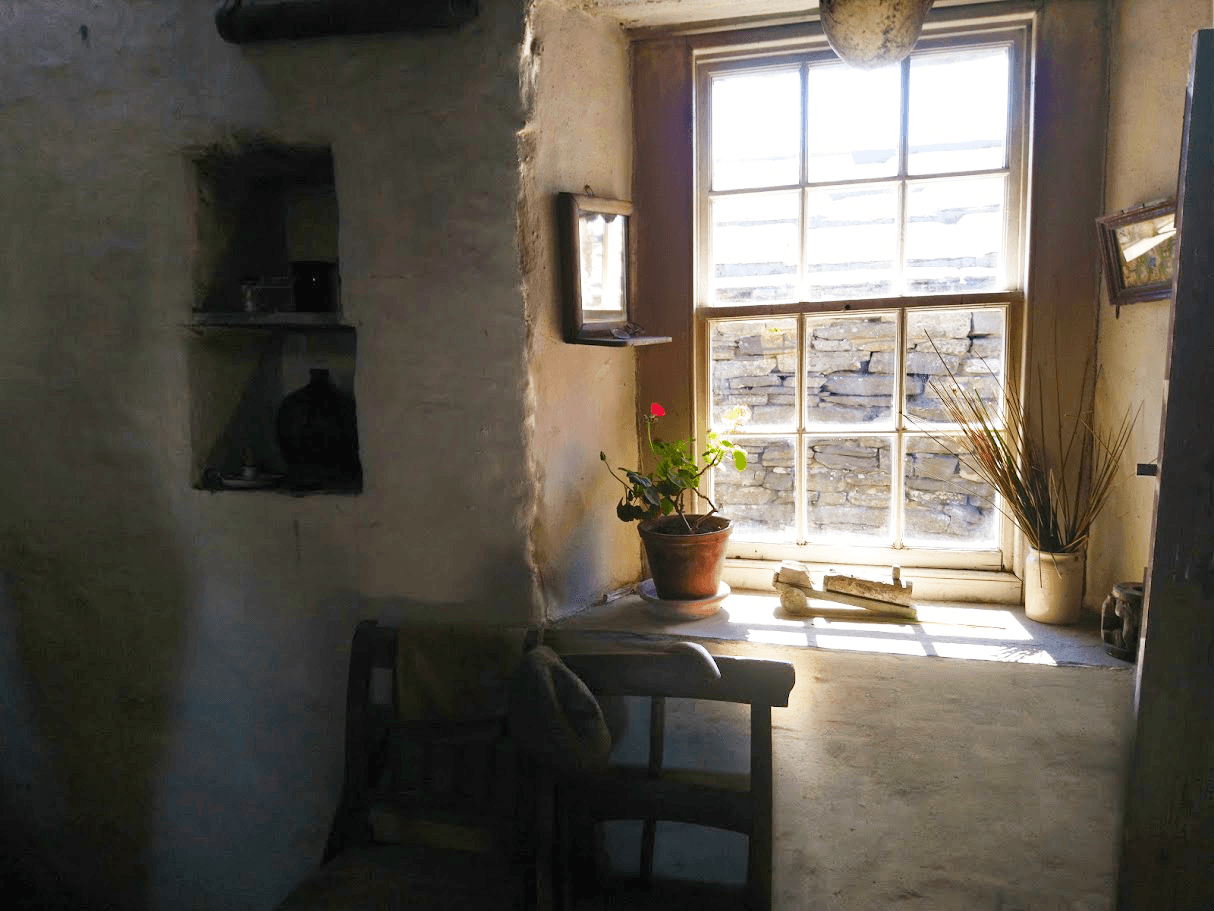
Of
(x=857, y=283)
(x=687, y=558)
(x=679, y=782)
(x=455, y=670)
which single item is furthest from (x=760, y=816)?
(x=857, y=283)

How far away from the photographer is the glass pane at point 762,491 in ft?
9.03

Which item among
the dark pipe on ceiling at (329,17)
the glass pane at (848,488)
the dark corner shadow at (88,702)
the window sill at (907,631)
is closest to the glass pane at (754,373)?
the glass pane at (848,488)

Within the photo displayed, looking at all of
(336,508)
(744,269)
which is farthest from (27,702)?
(744,269)

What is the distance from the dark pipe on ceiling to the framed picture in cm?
166

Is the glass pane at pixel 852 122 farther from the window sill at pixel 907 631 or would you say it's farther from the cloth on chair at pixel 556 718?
the cloth on chair at pixel 556 718

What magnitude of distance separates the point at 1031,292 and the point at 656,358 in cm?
104

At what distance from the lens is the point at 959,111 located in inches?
99.6

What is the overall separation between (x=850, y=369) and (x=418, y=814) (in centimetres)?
166

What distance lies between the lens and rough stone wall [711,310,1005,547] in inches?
102

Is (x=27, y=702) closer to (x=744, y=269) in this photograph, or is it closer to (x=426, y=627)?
(x=426, y=627)

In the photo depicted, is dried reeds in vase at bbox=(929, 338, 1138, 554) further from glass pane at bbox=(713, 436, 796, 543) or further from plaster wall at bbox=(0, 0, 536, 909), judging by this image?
plaster wall at bbox=(0, 0, 536, 909)

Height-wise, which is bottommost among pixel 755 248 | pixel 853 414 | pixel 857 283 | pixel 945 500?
pixel 945 500

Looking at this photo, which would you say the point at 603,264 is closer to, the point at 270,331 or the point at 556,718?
the point at 270,331

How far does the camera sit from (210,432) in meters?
2.76
